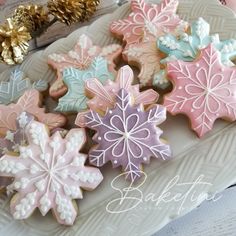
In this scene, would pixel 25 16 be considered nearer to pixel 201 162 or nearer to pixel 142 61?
pixel 142 61

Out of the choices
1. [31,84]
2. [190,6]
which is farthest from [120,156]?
[190,6]

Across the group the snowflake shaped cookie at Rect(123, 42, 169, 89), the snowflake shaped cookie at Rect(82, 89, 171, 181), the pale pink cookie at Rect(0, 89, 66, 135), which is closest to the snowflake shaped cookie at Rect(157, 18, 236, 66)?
the snowflake shaped cookie at Rect(123, 42, 169, 89)

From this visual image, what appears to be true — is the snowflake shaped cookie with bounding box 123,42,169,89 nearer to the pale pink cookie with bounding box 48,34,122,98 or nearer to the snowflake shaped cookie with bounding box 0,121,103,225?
the pale pink cookie with bounding box 48,34,122,98

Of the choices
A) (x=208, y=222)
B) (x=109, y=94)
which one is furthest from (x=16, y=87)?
(x=208, y=222)

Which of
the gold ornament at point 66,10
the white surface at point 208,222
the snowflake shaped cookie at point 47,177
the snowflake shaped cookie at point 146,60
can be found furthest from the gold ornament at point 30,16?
the white surface at point 208,222

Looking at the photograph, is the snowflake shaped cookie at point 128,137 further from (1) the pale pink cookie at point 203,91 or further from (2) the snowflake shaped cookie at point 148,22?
(2) the snowflake shaped cookie at point 148,22
